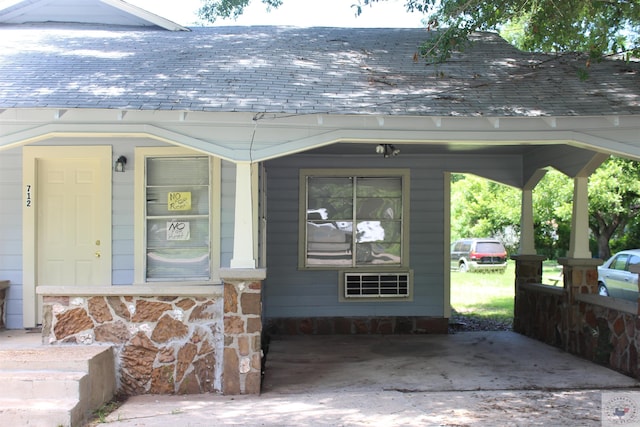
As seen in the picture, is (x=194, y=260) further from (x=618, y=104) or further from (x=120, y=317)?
(x=618, y=104)

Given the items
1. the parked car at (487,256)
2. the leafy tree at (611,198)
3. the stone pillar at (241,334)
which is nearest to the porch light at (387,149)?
the stone pillar at (241,334)

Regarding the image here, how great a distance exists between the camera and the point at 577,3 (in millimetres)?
8562

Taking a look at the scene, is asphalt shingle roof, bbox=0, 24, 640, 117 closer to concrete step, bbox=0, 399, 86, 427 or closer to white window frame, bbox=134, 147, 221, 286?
white window frame, bbox=134, 147, 221, 286

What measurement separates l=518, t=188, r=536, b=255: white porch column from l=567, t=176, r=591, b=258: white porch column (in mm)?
1862

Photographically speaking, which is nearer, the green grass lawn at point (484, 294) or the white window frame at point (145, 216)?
the white window frame at point (145, 216)

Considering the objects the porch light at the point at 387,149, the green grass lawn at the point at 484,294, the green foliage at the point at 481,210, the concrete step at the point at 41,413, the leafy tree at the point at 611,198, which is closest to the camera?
the concrete step at the point at 41,413

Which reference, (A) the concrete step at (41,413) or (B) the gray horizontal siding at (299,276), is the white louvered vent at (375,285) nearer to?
(B) the gray horizontal siding at (299,276)

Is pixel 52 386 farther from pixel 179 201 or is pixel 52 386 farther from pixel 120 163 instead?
pixel 120 163

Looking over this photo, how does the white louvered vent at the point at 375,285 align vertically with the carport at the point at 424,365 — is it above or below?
above

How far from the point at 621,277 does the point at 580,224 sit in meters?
5.21

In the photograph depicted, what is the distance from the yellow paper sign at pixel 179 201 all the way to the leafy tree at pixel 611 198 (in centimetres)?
1361

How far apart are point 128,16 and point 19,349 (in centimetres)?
648

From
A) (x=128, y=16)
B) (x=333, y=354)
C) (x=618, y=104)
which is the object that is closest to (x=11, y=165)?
(x=128, y=16)

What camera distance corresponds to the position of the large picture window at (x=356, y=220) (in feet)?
34.5
